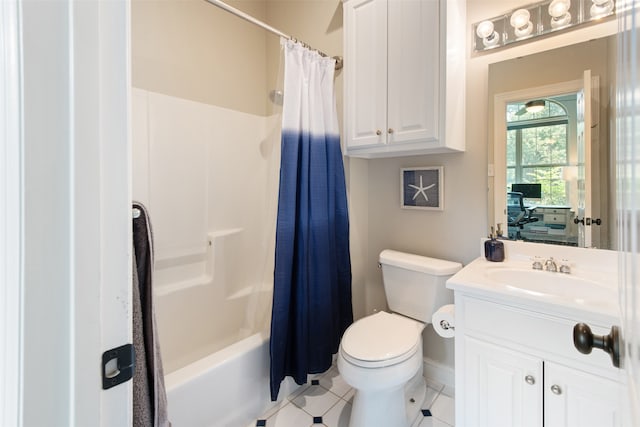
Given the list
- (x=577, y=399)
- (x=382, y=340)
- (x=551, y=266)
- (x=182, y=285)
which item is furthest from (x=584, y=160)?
(x=182, y=285)

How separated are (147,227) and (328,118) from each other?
4.05ft

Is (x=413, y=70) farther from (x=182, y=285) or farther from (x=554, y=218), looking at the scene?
(x=182, y=285)

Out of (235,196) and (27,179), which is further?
(235,196)

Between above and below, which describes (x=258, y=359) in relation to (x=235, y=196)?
below

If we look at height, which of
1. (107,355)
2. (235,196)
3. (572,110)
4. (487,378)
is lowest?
(487,378)

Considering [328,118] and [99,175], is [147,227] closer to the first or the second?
[99,175]

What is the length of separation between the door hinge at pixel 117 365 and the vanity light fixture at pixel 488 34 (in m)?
1.92

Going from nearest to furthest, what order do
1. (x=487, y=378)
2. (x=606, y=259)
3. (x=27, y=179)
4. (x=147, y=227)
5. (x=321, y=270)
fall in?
1. (x=27, y=179)
2. (x=147, y=227)
3. (x=487, y=378)
4. (x=606, y=259)
5. (x=321, y=270)

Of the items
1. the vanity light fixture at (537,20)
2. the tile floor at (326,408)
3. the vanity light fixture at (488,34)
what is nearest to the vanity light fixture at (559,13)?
the vanity light fixture at (537,20)

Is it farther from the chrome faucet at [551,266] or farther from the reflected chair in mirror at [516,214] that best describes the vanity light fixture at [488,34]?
the chrome faucet at [551,266]

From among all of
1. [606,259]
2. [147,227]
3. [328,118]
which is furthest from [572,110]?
[147,227]

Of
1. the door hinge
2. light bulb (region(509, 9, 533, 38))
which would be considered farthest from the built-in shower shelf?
light bulb (region(509, 9, 533, 38))

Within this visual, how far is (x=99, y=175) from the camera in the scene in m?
0.46

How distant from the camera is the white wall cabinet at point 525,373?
3.09 ft
